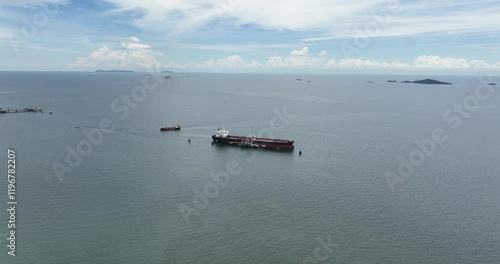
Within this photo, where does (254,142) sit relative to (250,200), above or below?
above

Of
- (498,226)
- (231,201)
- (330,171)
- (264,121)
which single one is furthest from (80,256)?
(264,121)

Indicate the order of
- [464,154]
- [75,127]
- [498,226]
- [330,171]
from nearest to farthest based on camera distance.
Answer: [498,226] → [330,171] → [464,154] → [75,127]

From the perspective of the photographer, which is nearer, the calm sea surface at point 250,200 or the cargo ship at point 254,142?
the calm sea surface at point 250,200

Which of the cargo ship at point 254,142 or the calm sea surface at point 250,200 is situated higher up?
the cargo ship at point 254,142

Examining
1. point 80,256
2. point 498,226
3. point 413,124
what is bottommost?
point 80,256

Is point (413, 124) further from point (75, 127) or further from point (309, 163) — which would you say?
point (75, 127)

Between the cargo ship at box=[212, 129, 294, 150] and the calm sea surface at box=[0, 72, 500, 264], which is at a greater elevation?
the cargo ship at box=[212, 129, 294, 150]

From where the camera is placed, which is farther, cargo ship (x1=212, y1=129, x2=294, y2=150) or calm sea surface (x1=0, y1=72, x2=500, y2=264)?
cargo ship (x1=212, y1=129, x2=294, y2=150)

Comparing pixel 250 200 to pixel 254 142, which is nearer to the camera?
pixel 250 200

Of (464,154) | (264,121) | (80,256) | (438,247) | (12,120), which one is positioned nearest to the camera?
(80,256)

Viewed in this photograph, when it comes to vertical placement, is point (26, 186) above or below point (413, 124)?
below

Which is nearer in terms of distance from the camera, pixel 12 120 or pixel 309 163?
pixel 309 163
